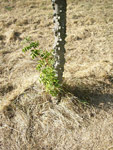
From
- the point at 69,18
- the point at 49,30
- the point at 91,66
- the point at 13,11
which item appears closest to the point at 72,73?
the point at 91,66

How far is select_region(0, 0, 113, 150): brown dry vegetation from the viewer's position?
1.72 meters

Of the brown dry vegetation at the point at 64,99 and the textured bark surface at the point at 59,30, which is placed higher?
Result: the textured bark surface at the point at 59,30

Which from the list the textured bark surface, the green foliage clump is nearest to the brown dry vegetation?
the green foliage clump

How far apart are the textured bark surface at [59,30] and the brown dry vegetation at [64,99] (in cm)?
45

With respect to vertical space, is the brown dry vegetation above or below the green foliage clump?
below

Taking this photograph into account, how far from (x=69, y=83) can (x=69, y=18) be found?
9.68 ft

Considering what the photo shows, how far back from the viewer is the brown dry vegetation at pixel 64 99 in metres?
1.72

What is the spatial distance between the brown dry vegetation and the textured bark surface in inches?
17.7

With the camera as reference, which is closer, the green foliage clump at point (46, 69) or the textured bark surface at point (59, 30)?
the textured bark surface at point (59, 30)

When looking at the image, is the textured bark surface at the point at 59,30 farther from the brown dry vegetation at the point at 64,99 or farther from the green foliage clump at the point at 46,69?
the brown dry vegetation at the point at 64,99

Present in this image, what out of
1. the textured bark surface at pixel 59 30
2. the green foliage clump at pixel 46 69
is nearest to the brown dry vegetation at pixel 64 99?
the green foliage clump at pixel 46 69

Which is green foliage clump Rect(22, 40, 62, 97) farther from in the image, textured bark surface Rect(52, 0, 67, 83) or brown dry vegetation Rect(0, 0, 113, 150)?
brown dry vegetation Rect(0, 0, 113, 150)

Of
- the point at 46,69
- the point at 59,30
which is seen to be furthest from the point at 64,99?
the point at 59,30

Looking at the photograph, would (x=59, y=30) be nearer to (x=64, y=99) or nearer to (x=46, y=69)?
(x=46, y=69)
